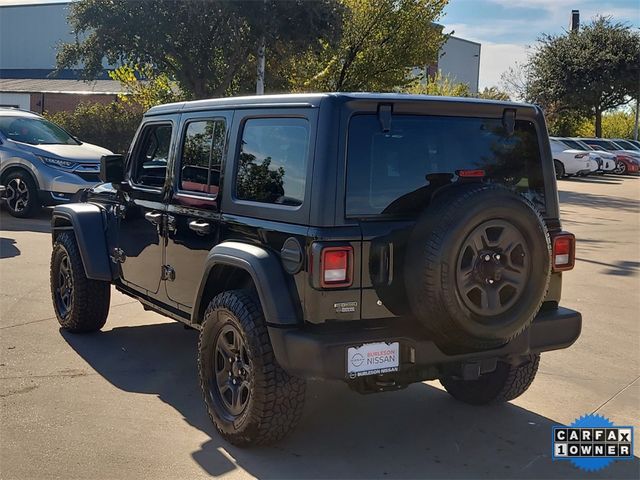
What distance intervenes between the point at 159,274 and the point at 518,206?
2594 millimetres

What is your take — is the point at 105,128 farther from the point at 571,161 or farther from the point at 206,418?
the point at 206,418

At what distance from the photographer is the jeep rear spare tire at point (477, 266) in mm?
3580

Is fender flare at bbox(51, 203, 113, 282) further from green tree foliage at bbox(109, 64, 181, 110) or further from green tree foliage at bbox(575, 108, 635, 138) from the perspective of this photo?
green tree foliage at bbox(575, 108, 635, 138)

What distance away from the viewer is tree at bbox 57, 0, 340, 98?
17.4 metres

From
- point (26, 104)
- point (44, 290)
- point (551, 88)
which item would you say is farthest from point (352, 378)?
point (551, 88)

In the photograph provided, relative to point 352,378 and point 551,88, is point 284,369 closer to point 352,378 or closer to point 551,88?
point 352,378

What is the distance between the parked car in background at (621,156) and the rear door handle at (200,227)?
30896 millimetres

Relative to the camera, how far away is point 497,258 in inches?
147

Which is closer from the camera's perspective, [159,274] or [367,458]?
[367,458]

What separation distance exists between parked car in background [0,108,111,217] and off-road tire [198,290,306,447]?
901cm

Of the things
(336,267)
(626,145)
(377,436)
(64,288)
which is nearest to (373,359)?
(336,267)

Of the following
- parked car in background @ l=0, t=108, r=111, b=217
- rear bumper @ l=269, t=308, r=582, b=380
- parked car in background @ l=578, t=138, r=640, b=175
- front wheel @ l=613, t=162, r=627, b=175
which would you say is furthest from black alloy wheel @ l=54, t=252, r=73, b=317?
front wheel @ l=613, t=162, r=627, b=175

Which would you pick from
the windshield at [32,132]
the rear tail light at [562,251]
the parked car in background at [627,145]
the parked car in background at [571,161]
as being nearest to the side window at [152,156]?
the rear tail light at [562,251]

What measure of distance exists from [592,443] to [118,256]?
3.58 m
